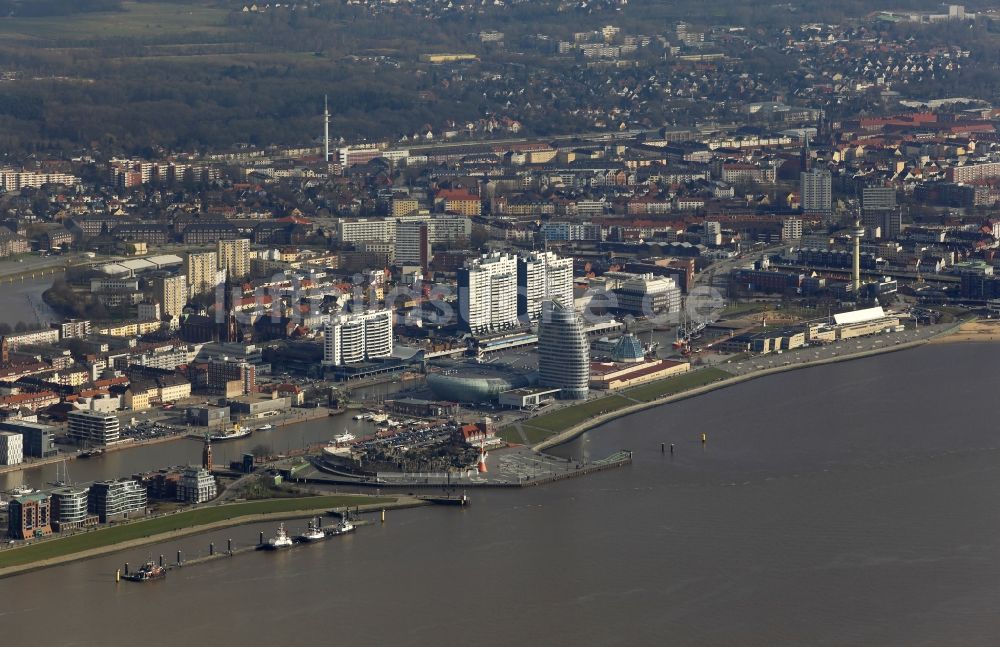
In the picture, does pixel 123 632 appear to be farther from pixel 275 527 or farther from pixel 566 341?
pixel 566 341

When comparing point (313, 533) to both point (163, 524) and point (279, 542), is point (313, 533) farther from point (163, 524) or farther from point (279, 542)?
point (163, 524)

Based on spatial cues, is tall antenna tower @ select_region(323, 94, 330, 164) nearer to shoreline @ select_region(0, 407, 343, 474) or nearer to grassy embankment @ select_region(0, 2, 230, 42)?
grassy embankment @ select_region(0, 2, 230, 42)

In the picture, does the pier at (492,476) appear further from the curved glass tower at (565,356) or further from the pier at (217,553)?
the curved glass tower at (565,356)

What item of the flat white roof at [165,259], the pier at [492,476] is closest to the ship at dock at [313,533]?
the pier at [492,476]

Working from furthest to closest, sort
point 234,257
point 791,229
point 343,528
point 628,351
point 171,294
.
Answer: point 791,229
point 234,257
point 171,294
point 628,351
point 343,528

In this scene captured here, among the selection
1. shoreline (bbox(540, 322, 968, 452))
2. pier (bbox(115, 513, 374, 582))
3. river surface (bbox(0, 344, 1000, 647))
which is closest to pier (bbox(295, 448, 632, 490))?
river surface (bbox(0, 344, 1000, 647))

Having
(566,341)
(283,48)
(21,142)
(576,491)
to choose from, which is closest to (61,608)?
(576,491)

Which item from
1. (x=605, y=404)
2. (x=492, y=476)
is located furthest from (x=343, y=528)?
(x=605, y=404)
